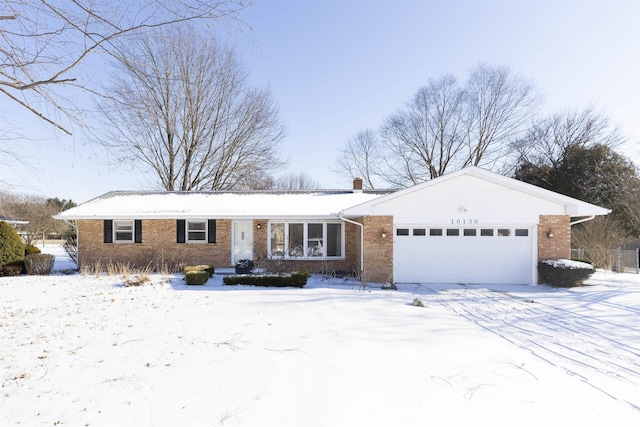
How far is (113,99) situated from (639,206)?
67.8 feet

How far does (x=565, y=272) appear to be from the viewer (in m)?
11.4

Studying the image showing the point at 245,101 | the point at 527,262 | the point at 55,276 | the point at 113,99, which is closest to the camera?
the point at 113,99

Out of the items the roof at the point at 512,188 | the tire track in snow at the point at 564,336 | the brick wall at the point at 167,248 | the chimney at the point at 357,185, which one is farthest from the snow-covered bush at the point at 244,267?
the chimney at the point at 357,185

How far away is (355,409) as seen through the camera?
3.58 meters

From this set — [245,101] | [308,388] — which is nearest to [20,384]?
[308,388]

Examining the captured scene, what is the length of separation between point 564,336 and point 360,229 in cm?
825

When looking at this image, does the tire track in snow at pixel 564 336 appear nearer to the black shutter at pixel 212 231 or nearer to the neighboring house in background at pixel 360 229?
the neighboring house in background at pixel 360 229

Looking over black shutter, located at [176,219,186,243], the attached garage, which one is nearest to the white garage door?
the attached garage

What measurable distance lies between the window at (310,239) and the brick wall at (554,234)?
7821 mm

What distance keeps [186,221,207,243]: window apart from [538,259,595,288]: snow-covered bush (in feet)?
46.1

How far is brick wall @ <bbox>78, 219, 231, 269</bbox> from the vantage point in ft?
49.1

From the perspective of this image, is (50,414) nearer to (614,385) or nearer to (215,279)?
(614,385)

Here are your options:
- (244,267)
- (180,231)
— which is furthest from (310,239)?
(180,231)

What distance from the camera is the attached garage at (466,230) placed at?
12.1 m
